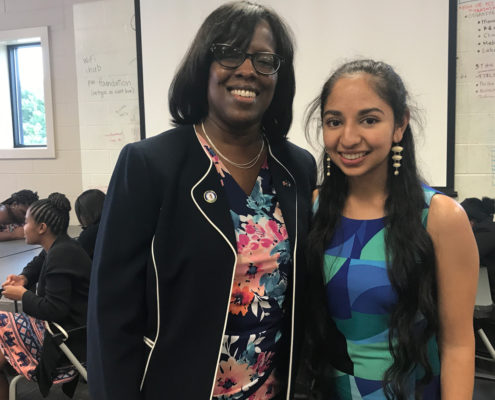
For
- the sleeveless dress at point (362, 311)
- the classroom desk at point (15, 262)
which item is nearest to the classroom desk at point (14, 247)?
the classroom desk at point (15, 262)

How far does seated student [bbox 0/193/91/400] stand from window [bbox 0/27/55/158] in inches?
82.0

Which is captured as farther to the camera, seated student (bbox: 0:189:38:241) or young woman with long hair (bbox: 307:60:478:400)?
seated student (bbox: 0:189:38:241)

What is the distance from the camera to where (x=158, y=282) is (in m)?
0.91

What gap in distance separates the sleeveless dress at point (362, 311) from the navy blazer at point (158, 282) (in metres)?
0.26

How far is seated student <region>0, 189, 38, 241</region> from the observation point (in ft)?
10.8

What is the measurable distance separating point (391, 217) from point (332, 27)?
89.9 inches

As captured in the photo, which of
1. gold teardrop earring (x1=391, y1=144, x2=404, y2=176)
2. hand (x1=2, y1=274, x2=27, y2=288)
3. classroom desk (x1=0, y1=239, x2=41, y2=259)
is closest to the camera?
gold teardrop earring (x1=391, y1=144, x2=404, y2=176)

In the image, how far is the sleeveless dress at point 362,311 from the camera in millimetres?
956

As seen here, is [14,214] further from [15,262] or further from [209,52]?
[209,52]

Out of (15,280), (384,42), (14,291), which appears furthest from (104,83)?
(384,42)

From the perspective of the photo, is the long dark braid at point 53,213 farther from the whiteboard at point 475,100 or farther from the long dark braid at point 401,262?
the whiteboard at point 475,100

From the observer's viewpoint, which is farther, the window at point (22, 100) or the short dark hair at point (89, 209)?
the window at point (22, 100)

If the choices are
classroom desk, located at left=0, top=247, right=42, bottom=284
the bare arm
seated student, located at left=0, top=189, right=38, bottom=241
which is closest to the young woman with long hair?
the bare arm

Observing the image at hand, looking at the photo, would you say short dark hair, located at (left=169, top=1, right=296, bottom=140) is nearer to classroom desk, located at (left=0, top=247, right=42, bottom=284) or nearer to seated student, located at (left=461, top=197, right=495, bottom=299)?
seated student, located at (left=461, top=197, right=495, bottom=299)
